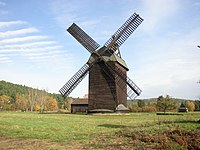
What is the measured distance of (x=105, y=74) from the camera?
137 feet

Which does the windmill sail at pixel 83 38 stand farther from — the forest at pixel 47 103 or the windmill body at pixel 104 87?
the forest at pixel 47 103

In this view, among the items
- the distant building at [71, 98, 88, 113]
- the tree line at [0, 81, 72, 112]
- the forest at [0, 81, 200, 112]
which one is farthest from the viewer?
the tree line at [0, 81, 72, 112]

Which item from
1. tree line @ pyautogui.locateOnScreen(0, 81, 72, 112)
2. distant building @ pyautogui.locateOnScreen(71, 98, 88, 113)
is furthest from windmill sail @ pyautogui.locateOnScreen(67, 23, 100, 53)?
tree line @ pyautogui.locateOnScreen(0, 81, 72, 112)

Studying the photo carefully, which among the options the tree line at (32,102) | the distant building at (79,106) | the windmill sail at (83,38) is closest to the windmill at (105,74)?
the windmill sail at (83,38)

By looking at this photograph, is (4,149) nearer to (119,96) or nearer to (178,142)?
(178,142)

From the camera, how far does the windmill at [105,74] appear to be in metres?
41.3

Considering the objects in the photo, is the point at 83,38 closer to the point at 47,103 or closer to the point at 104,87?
the point at 104,87

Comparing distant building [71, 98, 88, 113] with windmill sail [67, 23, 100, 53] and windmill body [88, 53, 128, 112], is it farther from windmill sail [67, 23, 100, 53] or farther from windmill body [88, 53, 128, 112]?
windmill sail [67, 23, 100, 53]

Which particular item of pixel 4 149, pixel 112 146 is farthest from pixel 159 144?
pixel 4 149

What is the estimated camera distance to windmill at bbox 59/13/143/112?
41312mm

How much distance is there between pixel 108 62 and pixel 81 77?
5157mm

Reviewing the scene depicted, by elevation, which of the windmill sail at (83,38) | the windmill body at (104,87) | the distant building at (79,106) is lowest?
Answer: the distant building at (79,106)

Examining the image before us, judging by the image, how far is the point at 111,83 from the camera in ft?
136

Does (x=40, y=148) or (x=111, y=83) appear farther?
(x=111, y=83)
